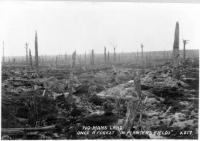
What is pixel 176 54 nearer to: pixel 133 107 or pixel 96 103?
pixel 133 107

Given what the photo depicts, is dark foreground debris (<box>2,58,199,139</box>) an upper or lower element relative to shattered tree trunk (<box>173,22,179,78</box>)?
lower

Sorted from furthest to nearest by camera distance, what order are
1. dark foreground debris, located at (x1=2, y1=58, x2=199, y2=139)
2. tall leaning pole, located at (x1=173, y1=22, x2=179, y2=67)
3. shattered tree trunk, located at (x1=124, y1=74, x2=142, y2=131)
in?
tall leaning pole, located at (x1=173, y1=22, x2=179, y2=67) → shattered tree trunk, located at (x1=124, y1=74, x2=142, y2=131) → dark foreground debris, located at (x1=2, y1=58, x2=199, y2=139)

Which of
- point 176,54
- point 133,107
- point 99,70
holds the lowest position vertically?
point 133,107

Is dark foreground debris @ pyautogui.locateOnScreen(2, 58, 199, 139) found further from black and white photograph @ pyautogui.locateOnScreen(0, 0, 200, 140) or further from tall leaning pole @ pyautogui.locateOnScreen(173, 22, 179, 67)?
tall leaning pole @ pyautogui.locateOnScreen(173, 22, 179, 67)

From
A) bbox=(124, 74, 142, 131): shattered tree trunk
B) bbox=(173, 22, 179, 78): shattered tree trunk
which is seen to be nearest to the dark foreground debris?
bbox=(124, 74, 142, 131): shattered tree trunk

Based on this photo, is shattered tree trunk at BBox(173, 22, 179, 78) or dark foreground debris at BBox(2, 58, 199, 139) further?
→ shattered tree trunk at BBox(173, 22, 179, 78)

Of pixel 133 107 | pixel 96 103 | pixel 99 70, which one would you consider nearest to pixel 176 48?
pixel 133 107

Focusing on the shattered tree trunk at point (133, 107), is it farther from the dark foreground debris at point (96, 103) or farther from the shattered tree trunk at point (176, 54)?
the shattered tree trunk at point (176, 54)

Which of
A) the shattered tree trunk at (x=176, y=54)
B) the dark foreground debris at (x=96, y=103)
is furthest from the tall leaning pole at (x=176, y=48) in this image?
the dark foreground debris at (x=96, y=103)

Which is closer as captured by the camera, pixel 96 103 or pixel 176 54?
pixel 96 103

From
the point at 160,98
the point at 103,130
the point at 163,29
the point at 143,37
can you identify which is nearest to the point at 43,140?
the point at 103,130
